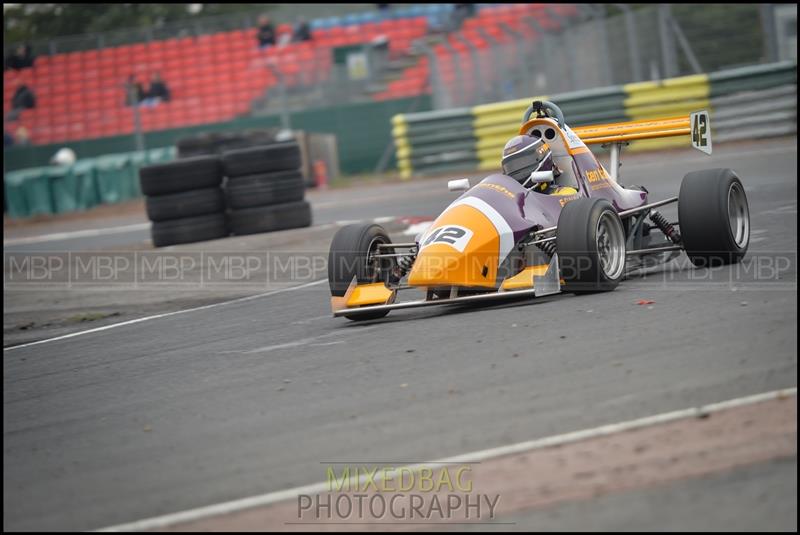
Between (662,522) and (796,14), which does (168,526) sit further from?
(796,14)

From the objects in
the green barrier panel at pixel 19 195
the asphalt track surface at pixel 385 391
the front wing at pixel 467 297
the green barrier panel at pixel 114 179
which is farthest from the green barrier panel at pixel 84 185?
the front wing at pixel 467 297

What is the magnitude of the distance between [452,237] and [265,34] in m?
23.1

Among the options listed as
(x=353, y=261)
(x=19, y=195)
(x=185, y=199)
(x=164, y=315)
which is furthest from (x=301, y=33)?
(x=353, y=261)

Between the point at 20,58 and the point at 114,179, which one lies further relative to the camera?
the point at 20,58

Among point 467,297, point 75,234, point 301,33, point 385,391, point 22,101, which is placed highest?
point 301,33

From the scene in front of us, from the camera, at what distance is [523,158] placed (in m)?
8.89

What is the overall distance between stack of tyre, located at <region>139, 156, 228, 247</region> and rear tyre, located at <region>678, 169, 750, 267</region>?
806cm

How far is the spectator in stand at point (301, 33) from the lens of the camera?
3041cm

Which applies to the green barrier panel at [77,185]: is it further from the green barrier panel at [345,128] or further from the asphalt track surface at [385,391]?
the asphalt track surface at [385,391]

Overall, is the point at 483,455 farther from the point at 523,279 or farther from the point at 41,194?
the point at 41,194

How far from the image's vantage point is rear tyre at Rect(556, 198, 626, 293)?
7.81 metres

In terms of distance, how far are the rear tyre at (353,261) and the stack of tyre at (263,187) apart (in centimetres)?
698

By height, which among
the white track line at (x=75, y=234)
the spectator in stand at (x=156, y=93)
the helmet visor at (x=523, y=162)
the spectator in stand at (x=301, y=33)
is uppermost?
the spectator in stand at (x=301, y=33)

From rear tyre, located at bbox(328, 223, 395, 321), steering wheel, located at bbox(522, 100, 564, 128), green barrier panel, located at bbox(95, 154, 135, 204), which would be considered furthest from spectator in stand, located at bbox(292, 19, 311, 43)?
rear tyre, located at bbox(328, 223, 395, 321)
